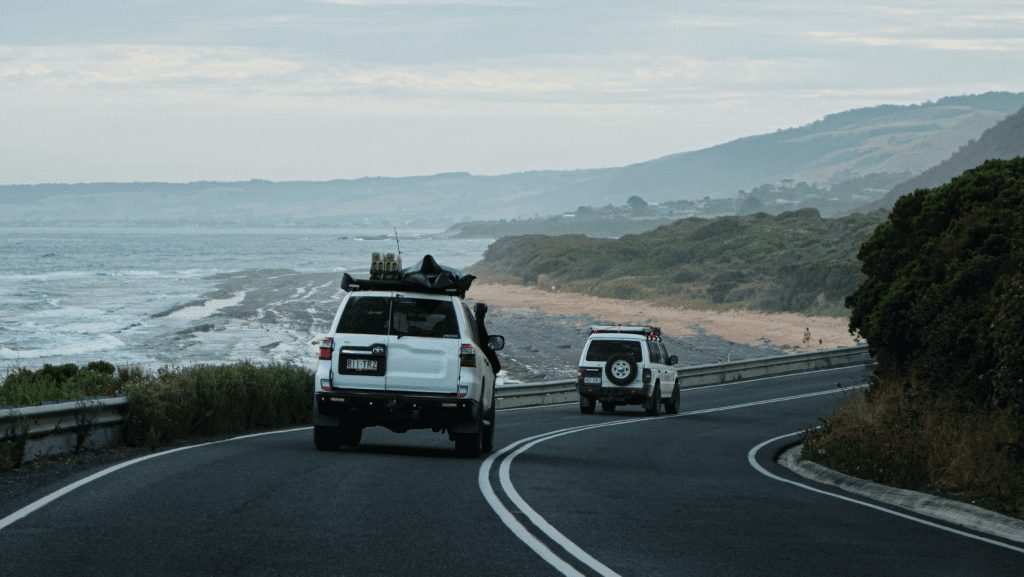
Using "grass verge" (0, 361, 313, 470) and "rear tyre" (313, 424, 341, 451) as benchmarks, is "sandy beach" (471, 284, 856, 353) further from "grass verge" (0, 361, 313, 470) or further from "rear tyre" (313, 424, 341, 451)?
"rear tyre" (313, 424, 341, 451)

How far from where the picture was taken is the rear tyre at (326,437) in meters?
16.9

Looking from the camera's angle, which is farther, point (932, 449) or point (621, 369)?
point (621, 369)

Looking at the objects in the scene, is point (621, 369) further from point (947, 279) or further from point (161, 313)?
point (161, 313)

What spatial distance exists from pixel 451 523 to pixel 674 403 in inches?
869

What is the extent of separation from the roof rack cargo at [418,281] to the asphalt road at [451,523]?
2.04 meters

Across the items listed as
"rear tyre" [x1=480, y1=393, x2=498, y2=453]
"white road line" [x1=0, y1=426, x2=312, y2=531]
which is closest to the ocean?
"rear tyre" [x1=480, y1=393, x2=498, y2=453]

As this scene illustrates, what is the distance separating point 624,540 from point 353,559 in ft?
7.73

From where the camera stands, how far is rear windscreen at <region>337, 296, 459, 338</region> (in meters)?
16.5

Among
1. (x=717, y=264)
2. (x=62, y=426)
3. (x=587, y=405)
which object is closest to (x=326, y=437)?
(x=62, y=426)

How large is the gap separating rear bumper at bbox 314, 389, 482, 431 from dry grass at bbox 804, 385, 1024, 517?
5103 mm

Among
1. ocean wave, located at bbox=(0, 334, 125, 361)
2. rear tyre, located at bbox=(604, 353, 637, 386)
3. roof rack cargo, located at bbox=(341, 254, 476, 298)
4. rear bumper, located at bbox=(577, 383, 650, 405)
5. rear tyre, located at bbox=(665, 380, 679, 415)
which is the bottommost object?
ocean wave, located at bbox=(0, 334, 125, 361)

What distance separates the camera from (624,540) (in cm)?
1063

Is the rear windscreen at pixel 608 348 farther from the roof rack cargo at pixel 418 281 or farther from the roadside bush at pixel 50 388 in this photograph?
the roof rack cargo at pixel 418 281

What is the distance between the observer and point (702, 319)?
8469 cm
